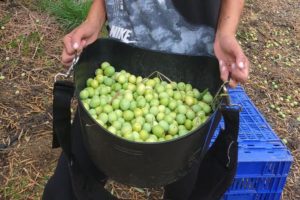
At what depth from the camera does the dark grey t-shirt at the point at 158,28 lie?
5.88 feet

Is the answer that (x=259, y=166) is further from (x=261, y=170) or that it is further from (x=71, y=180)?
(x=71, y=180)

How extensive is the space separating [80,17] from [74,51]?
2.55 meters

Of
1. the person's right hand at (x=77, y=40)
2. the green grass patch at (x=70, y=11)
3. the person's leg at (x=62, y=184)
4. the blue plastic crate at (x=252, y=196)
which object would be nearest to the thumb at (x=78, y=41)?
the person's right hand at (x=77, y=40)

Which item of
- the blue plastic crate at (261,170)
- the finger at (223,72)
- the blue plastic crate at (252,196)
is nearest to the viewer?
the finger at (223,72)

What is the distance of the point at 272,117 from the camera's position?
3.51 m

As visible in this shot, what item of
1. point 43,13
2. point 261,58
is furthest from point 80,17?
point 261,58

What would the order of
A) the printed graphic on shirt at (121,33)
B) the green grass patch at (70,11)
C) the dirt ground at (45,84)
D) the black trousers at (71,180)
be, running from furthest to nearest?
the green grass patch at (70,11) < the dirt ground at (45,84) < the printed graphic on shirt at (121,33) < the black trousers at (71,180)

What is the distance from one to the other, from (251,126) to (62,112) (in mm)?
1427

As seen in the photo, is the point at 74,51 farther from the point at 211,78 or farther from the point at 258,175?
the point at 258,175

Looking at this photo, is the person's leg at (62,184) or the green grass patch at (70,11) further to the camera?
the green grass patch at (70,11)

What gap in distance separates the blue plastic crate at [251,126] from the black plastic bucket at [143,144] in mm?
793

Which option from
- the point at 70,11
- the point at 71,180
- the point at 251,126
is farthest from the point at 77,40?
the point at 70,11

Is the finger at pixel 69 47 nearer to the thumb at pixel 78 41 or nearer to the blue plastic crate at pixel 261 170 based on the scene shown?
the thumb at pixel 78 41

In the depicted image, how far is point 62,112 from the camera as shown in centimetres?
143
